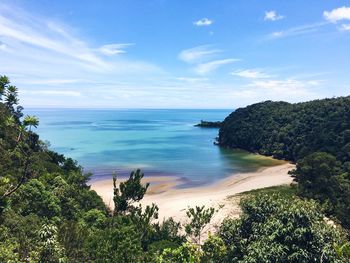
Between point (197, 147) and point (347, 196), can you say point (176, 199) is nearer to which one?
point (347, 196)

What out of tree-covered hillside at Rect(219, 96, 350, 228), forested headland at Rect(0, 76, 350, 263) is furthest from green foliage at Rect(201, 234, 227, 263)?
tree-covered hillside at Rect(219, 96, 350, 228)

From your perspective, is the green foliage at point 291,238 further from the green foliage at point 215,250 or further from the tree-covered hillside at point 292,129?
the tree-covered hillside at point 292,129

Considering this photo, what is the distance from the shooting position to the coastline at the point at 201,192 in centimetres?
4525

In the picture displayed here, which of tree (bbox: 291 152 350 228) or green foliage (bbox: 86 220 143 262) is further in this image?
tree (bbox: 291 152 350 228)

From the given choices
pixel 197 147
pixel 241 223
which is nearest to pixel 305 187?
pixel 241 223

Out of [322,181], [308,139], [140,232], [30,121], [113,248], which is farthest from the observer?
[308,139]

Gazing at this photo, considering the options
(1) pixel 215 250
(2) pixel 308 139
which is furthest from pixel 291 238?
(2) pixel 308 139

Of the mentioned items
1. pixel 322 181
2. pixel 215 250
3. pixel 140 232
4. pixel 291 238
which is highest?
pixel 291 238

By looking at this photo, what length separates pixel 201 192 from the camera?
57.0m

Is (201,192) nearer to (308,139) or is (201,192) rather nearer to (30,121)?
(308,139)

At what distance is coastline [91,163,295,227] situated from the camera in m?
45.2

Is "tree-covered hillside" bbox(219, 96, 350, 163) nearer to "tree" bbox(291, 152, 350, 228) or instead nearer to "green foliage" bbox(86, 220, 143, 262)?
"tree" bbox(291, 152, 350, 228)

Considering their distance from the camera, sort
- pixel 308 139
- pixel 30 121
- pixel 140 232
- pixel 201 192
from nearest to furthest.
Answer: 1. pixel 30 121
2. pixel 140 232
3. pixel 201 192
4. pixel 308 139

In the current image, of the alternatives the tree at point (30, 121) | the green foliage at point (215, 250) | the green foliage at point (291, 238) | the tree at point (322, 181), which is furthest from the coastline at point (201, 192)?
the tree at point (30, 121)
